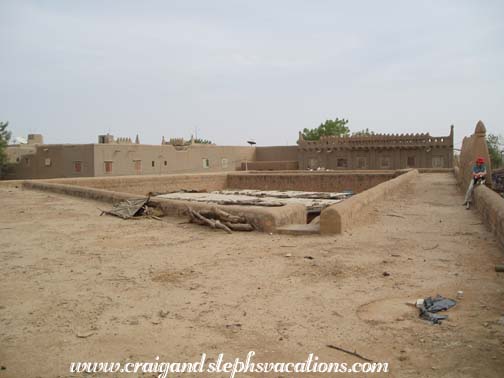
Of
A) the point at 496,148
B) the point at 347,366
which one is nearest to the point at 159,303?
the point at 347,366

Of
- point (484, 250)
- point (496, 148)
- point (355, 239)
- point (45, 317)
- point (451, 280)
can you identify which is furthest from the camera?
point (496, 148)

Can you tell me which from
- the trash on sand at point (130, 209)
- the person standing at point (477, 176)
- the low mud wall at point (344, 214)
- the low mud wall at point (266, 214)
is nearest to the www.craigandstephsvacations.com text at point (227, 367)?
the low mud wall at point (344, 214)

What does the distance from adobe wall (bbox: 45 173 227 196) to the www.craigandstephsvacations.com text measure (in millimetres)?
17570

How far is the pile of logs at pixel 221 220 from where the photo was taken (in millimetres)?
8672

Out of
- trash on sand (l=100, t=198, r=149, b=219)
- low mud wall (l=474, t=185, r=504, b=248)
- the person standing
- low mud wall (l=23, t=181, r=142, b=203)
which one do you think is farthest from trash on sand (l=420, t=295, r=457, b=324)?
low mud wall (l=23, t=181, r=142, b=203)

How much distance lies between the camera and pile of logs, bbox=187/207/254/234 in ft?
28.5

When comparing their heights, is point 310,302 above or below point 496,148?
below

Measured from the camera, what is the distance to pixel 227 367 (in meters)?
3.25

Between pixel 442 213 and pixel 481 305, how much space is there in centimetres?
693

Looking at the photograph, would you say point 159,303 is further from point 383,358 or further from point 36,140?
point 36,140

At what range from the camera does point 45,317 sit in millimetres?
A: 4266

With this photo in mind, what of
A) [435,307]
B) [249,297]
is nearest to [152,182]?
[249,297]

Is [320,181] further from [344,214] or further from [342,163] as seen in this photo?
[344,214]

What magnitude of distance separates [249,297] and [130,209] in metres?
7.17
